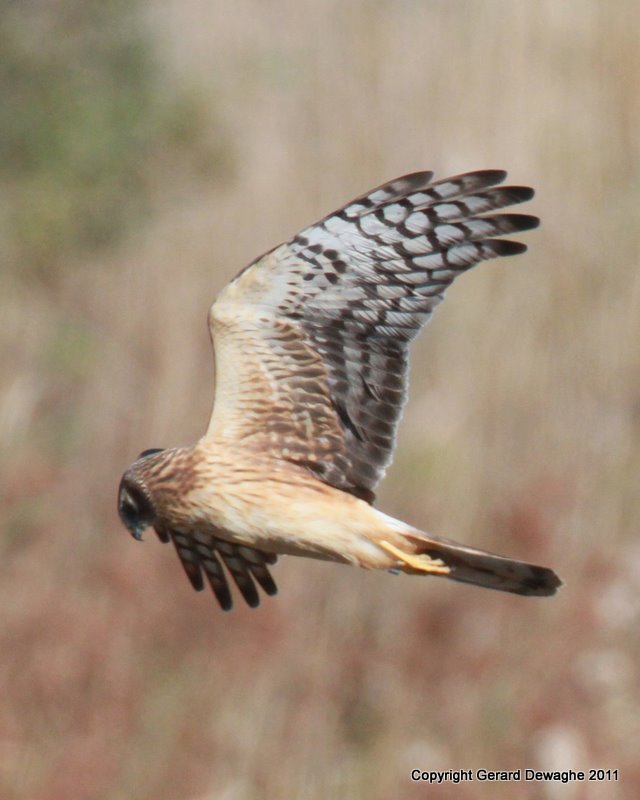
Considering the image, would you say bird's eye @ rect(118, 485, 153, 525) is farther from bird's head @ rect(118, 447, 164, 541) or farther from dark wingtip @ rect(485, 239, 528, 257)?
dark wingtip @ rect(485, 239, 528, 257)

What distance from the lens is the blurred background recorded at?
28.2 feet

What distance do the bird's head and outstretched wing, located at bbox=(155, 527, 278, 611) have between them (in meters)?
0.43

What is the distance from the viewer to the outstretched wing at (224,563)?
5348mm

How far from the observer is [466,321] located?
952 centimetres

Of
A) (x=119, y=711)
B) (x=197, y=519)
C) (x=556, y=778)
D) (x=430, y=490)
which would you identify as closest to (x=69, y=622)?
(x=119, y=711)

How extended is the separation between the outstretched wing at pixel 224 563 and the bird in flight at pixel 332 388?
1.17 feet

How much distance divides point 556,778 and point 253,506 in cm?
441

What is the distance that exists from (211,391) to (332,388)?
4081mm

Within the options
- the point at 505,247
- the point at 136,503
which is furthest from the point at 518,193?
the point at 136,503

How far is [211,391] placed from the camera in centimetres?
900

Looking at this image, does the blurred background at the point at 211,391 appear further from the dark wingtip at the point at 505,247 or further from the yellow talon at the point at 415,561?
the dark wingtip at the point at 505,247

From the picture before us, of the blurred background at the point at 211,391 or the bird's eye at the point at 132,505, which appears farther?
the blurred background at the point at 211,391

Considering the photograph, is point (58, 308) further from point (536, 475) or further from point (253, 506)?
point (253, 506)

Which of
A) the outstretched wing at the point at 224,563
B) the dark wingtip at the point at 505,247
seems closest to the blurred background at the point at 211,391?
the outstretched wing at the point at 224,563
